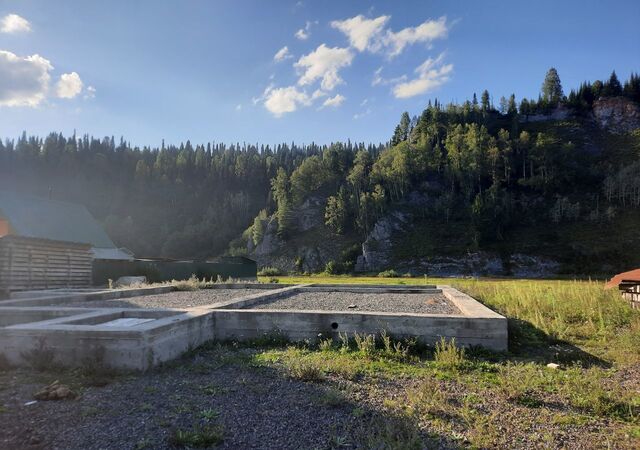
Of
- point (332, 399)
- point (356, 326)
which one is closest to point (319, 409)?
point (332, 399)

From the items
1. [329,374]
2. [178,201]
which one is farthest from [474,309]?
[178,201]

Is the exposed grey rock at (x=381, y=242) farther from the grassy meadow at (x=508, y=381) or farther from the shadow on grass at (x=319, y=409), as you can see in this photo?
the shadow on grass at (x=319, y=409)

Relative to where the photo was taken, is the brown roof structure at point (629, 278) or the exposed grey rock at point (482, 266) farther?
the exposed grey rock at point (482, 266)

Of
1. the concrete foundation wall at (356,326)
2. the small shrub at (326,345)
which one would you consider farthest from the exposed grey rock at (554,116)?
the small shrub at (326,345)

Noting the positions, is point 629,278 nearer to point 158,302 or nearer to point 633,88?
point 158,302

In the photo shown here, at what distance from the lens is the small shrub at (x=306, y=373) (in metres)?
6.19

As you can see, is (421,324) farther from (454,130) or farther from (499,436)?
(454,130)

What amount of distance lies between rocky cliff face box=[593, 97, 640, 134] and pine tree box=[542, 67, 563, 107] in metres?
11.3

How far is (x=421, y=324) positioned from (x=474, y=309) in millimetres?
2081

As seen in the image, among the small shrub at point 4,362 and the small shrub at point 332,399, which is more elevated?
the small shrub at point 4,362

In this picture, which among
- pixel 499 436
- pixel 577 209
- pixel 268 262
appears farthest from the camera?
pixel 268 262

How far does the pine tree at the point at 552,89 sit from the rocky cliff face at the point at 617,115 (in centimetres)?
1131

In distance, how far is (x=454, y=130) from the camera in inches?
4178

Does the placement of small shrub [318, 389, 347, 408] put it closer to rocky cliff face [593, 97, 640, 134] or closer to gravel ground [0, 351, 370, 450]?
gravel ground [0, 351, 370, 450]
